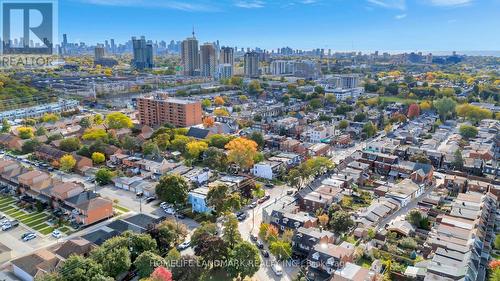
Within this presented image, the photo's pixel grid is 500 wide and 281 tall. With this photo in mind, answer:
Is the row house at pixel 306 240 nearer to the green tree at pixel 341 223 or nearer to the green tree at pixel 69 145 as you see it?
the green tree at pixel 341 223

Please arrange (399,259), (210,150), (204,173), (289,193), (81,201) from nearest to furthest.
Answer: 1. (399,259)
2. (81,201)
3. (289,193)
4. (204,173)
5. (210,150)

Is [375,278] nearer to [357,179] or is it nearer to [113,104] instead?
[357,179]

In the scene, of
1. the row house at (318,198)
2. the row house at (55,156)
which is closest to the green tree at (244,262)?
the row house at (318,198)

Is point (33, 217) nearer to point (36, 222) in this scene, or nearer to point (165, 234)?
point (36, 222)

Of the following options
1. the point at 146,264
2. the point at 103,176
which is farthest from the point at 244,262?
the point at 103,176

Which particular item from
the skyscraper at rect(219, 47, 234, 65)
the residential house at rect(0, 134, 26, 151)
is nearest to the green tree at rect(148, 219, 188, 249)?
the residential house at rect(0, 134, 26, 151)

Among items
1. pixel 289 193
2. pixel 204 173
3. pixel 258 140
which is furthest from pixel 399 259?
pixel 258 140

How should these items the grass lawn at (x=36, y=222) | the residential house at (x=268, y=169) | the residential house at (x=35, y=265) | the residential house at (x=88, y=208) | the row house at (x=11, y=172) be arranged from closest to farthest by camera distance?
the residential house at (x=35, y=265) < the residential house at (x=88, y=208) < the grass lawn at (x=36, y=222) < the row house at (x=11, y=172) < the residential house at (x=268, y=169)
